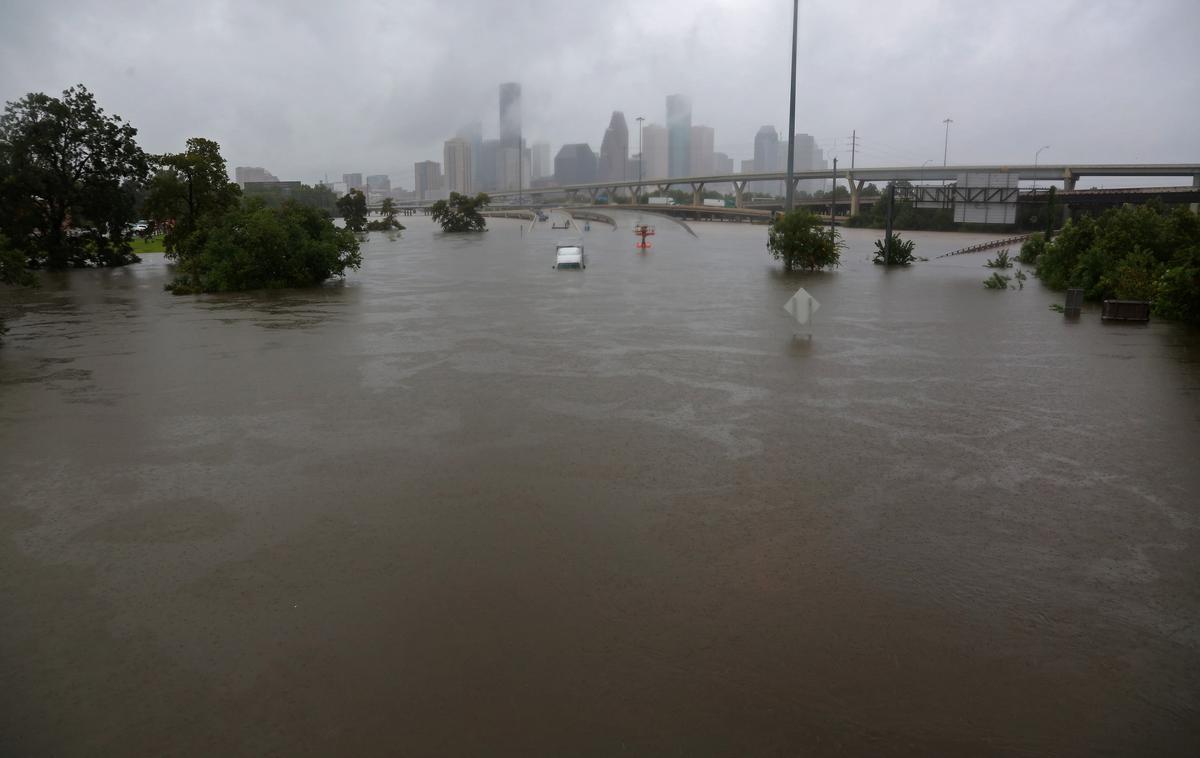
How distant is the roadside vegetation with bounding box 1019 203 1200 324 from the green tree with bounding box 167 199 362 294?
2967 cm

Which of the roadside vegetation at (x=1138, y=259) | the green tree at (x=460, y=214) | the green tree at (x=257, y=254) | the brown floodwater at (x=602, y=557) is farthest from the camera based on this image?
the green tree at (x=460, y=214)

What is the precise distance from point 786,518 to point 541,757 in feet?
14.5

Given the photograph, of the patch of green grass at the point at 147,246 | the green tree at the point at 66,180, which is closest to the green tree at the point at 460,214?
the patch of green grass at the point at 147,246

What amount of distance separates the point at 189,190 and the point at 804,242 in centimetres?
3535

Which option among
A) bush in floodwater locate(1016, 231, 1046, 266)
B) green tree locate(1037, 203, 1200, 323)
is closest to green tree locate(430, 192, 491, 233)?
bush in floodwater locate(1016, 231, 1046, 266)

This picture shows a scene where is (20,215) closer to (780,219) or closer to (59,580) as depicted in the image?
(780,219)

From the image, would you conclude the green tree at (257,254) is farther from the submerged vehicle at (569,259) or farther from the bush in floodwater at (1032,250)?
the bush in floodwater at (1032,250)

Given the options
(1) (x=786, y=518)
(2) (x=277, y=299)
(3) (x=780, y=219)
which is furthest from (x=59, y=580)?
(3) (x=780, y=219)

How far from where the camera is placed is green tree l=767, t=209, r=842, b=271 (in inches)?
1689

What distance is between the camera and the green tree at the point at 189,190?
47781 mm

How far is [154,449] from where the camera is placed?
449 inches

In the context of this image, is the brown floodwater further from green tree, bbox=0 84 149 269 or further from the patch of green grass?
the patch of green grass

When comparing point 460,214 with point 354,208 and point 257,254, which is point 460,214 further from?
point 257,254

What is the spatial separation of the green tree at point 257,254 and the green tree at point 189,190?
12508 mm
